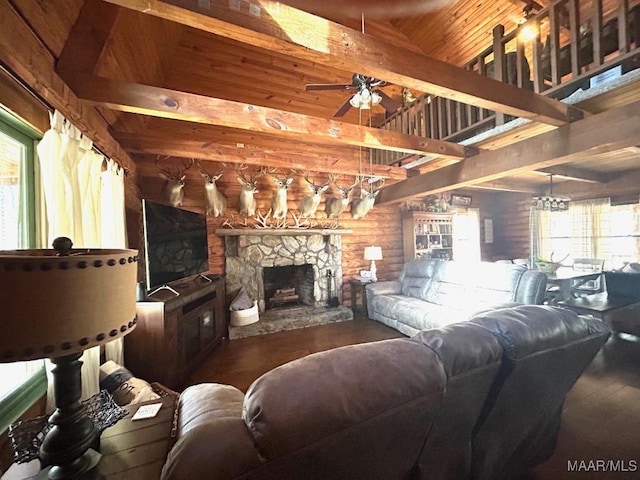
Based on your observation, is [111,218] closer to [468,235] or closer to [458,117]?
[458,117]

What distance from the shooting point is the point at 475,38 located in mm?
4242

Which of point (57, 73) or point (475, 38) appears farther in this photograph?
point (475, 38)

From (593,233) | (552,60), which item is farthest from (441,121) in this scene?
(593,233)

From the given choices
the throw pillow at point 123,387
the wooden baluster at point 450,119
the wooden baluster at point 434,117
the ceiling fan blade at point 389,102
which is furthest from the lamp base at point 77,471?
the wooden baluster at point 434,117

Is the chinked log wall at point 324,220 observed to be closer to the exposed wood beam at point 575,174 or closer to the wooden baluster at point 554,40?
the exposed wood beam at point 575,174

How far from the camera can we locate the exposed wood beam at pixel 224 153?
2.95m

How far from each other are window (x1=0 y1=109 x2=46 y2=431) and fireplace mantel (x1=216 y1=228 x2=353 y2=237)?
262cm

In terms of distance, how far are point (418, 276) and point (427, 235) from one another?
5.32 feet

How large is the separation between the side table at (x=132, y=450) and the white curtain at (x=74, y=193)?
89 cm

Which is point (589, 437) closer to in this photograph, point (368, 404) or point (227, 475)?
point (368, 404)

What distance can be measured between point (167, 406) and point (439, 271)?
3.91 m

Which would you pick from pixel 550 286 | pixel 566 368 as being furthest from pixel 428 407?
pixel 550 286

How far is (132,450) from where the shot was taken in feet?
3.08

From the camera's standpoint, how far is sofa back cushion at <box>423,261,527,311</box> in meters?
3.36
